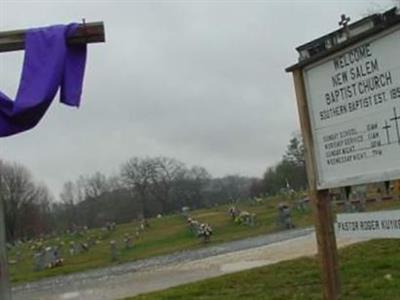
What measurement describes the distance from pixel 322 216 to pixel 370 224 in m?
0.60

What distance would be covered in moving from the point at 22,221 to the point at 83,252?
42.0 metres

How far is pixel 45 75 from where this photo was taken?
15.1 feet

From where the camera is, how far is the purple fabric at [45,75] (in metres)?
4.56

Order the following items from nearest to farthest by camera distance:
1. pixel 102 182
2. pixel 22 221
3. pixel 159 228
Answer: pixel 159 228 < pixel 22 221 < pixel 102 182

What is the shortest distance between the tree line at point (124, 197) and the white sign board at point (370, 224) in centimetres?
6583

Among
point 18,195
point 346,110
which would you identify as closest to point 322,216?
point 346,110

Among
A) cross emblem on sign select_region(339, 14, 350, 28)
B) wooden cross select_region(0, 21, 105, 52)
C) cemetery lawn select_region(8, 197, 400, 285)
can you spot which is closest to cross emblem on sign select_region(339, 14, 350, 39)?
cross emblem on sign select_region(339, 14, 350, 28)

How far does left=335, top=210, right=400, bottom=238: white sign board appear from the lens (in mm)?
5363

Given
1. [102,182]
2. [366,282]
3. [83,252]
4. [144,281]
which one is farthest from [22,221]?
[366,282]

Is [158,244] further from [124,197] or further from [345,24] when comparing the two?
[124,197]

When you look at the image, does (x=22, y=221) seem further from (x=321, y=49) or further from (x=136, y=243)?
(x=321, y=49)

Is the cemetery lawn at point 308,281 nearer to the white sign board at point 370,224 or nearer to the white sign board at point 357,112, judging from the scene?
the white sign board at point 370,224

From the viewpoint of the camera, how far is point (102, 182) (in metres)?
86.1

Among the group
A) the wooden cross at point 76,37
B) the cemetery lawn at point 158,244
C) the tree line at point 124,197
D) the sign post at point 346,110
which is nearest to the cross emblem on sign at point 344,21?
the sign post at point 346,110
